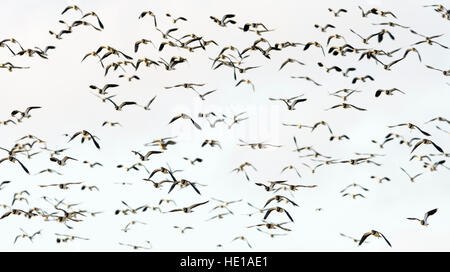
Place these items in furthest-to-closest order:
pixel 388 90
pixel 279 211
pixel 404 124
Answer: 1. pixel 388 90
2. pixel 404 124
3. pixel 279 211

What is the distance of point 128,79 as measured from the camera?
60969 millimetres

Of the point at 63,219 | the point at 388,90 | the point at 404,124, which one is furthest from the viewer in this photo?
the point at 63,219

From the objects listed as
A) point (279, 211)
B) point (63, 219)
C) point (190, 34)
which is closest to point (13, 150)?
point (63, 219)

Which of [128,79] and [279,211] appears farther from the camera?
[128,79]

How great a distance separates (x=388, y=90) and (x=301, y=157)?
37.6 feet

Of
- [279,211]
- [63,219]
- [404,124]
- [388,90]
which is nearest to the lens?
[279,211]

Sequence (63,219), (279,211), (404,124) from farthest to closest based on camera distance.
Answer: (63,219)
(404,124)
(279,211)

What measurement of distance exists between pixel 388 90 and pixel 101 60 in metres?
25.7

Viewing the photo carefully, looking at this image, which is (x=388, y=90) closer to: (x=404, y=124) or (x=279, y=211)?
(x=404, y=124)
